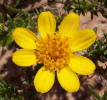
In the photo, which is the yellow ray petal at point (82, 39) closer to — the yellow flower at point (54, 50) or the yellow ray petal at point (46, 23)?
the yellow flower at point (54, 50)

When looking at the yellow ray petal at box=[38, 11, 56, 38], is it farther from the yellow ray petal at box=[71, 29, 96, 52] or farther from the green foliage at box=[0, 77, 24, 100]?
the green foliage at box=[0, 77, 24, 100]

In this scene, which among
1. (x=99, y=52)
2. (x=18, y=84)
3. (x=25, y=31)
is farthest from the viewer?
(x=18, y=84)

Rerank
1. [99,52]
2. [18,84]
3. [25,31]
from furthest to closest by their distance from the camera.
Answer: [18,84], [99,52], [25,31]

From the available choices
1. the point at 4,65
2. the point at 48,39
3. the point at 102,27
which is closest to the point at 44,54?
the point at 48,39

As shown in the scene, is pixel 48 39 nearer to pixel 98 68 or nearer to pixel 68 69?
pixel 68 69

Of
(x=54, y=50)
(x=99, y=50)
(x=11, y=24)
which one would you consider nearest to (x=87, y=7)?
(x=99, y=50)

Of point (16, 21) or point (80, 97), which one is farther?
point (16, 21)

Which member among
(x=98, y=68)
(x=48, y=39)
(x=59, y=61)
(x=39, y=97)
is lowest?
(x=39, y=97)

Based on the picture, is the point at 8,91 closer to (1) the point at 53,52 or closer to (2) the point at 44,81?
(2) the point at 44,81
